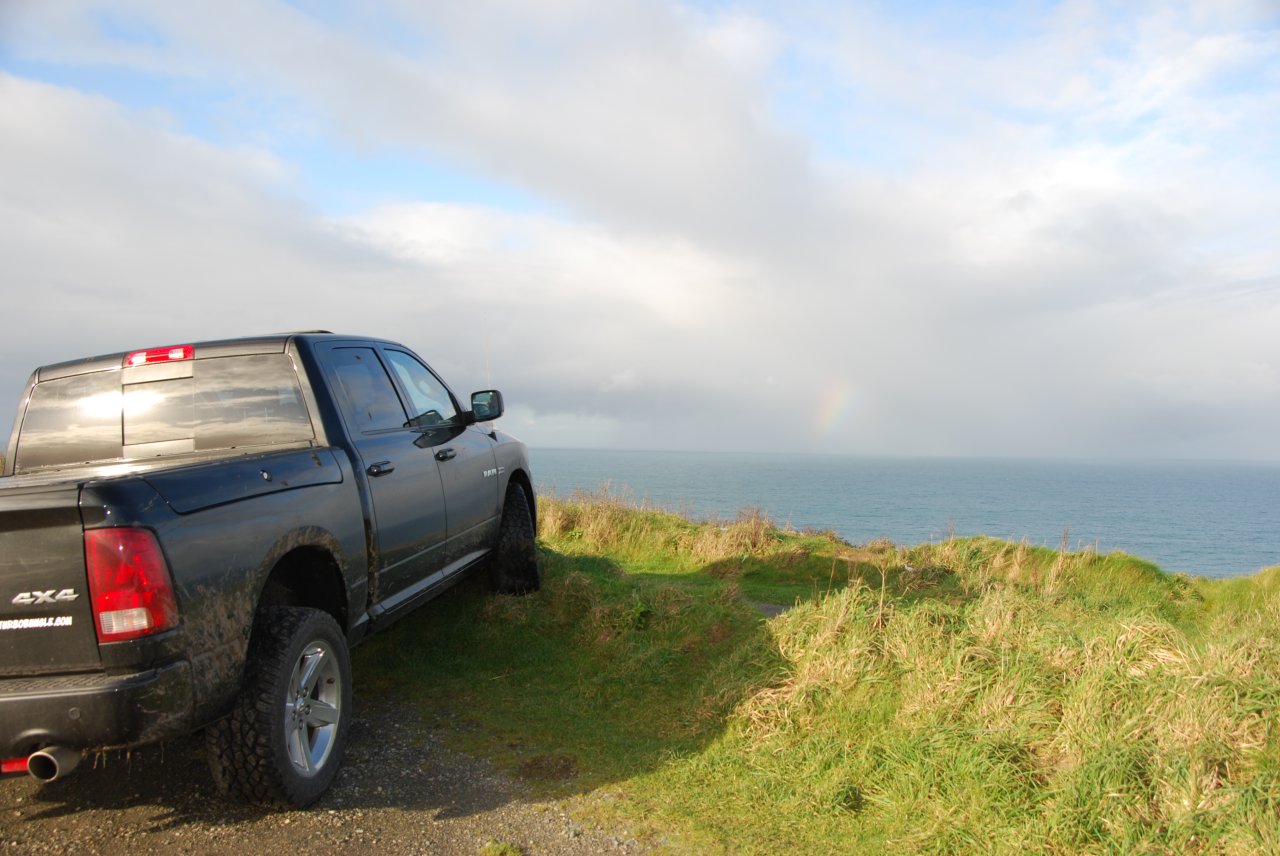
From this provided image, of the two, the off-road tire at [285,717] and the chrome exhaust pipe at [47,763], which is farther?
the off-road tire at [285,717]

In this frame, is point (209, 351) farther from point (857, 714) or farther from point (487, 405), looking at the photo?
point (857, 714)

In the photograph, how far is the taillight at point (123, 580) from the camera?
2781 mm

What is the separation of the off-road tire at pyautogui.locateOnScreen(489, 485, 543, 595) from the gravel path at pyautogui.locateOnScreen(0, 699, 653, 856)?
2.32 m

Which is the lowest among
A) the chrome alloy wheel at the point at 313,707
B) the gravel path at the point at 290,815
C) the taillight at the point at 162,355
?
the gravel path at the point at 290,815

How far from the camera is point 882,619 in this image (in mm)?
5031

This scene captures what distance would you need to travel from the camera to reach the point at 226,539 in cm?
315

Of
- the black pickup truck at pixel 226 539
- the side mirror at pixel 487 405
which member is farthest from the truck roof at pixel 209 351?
the side mirror at pixel 487 405

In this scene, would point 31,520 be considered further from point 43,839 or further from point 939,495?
point 939,495

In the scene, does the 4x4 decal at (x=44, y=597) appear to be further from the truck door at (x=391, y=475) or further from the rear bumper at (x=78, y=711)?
the truck door at (x=391, y=475)

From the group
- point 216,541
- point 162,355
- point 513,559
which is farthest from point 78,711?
point 513,559

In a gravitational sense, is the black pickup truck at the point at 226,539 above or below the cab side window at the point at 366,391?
below

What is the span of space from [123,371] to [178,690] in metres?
2.32

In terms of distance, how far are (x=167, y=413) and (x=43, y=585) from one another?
5.91 feet

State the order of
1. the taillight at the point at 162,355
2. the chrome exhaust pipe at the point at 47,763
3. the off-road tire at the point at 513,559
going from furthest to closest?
the off-road tire at the point at 513,559 → the taillight at the point at 162,355 → the chrome exhaust pipe at the point at 47,763
